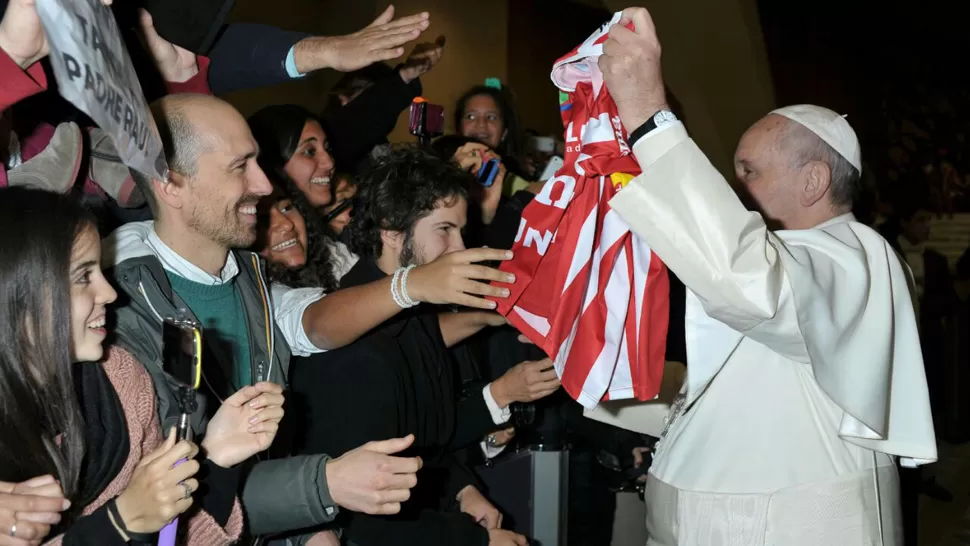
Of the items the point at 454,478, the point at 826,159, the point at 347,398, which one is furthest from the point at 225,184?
the point at 826,159

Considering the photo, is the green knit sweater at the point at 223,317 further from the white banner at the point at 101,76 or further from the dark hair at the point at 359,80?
the dark hair at the point at 359,80

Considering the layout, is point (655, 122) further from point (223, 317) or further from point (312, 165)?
point (312, 165)

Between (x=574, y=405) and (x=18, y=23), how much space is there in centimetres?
219

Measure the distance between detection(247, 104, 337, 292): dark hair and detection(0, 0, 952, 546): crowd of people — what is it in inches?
0.7

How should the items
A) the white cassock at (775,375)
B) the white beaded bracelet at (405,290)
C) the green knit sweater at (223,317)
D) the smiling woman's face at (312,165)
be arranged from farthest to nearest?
the smiling woman's face at (312,165) → the white beaded bracelet at (405,290) → the green knit sweater at (223,317) → the white cassock at (775,375)

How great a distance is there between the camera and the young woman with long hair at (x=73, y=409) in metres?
1.46

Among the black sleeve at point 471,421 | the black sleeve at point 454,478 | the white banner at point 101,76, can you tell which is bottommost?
the black sleeve at point 454,478

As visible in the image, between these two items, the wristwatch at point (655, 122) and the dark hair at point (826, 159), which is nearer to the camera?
the wristwatch at point (655, 122)

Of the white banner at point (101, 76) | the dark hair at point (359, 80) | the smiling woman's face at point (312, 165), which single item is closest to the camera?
the white banner at point (101, 76)

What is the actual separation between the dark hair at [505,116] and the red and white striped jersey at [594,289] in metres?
2.06

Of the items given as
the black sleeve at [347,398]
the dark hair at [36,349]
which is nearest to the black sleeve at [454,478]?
the black sleeve at [347,398]

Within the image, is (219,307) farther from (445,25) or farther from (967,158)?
(967,158)

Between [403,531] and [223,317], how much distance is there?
2.19ft

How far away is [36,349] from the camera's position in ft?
4.90
